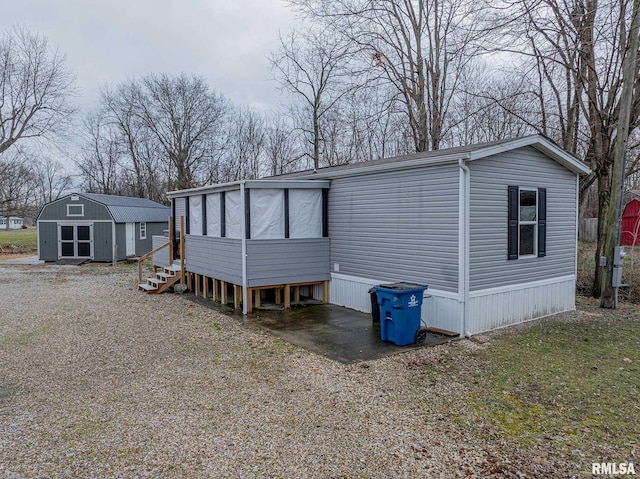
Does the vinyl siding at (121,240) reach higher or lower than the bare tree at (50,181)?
lower

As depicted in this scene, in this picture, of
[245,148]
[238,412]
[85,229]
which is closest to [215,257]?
[238,412]

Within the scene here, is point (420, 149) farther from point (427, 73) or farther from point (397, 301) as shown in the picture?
point (397, 301)

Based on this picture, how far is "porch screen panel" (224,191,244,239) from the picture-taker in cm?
929

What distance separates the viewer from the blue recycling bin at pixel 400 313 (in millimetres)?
6512

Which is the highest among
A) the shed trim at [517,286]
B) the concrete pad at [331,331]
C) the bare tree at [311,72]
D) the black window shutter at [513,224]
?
the bare tree at [311,72]

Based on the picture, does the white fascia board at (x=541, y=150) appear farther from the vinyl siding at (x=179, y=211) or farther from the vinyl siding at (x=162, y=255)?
the vinyl siding at (x=162, y=255)

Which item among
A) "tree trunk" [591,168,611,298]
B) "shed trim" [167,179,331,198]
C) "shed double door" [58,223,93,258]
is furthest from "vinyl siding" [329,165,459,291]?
"shed double door" [58,223,93,258]

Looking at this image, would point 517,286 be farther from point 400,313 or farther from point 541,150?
point 400,313

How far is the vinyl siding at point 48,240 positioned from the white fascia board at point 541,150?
1914cm

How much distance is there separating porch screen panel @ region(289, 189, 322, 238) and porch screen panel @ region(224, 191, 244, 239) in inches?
43.0

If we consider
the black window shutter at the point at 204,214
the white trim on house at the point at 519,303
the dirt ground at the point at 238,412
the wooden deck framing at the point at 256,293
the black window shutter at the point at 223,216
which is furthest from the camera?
the black window shutter at the point at 204,214

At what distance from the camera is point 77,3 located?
43.7 ft

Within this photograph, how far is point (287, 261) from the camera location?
926cm

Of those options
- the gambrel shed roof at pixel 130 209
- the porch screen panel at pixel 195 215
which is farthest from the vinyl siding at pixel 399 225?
the gambrel shed roof at pixel 130 209
